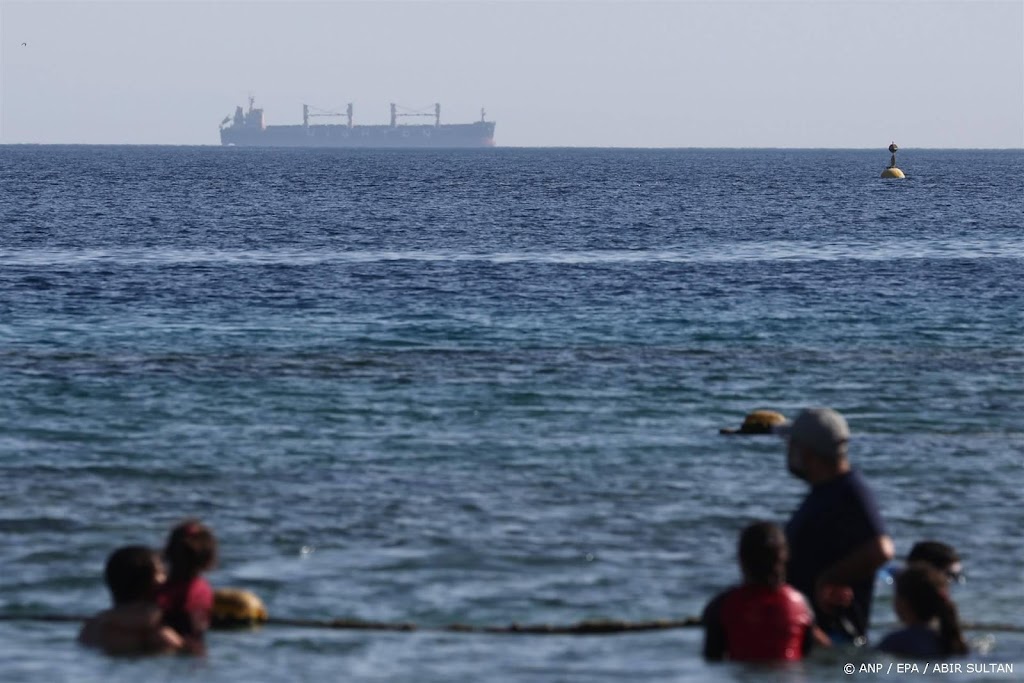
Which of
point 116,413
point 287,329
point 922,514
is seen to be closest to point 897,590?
point 922,514

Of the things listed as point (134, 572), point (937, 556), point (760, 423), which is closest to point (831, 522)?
point (937, 556)

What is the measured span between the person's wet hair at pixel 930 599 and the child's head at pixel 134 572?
15.0 feet

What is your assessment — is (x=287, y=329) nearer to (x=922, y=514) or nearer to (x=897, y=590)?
(x=922, y=514)

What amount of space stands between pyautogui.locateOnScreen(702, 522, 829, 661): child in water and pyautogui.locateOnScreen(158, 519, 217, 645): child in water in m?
3.19

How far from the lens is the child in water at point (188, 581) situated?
9906 millimetres

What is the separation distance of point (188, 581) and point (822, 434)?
411cm

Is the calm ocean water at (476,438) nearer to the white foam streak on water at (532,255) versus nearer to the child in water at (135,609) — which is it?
the child in water at (135,609)

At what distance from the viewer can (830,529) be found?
9.33m

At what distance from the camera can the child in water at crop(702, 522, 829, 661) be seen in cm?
901

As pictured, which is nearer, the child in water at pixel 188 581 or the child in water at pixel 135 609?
the child in water at pixel 135 609

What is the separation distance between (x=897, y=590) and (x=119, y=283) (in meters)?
39.0

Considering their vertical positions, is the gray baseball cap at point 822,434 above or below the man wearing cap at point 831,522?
above

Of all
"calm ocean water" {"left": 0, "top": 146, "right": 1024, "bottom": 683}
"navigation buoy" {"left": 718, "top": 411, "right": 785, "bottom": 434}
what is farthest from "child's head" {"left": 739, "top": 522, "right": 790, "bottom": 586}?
"navigation buoy" {"left": 718, "top": 411, "right": 785, "bottom": 434}

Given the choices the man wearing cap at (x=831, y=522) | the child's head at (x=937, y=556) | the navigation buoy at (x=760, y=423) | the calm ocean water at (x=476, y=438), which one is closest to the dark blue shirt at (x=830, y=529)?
the man wearing cap at (x=831, y=522)
